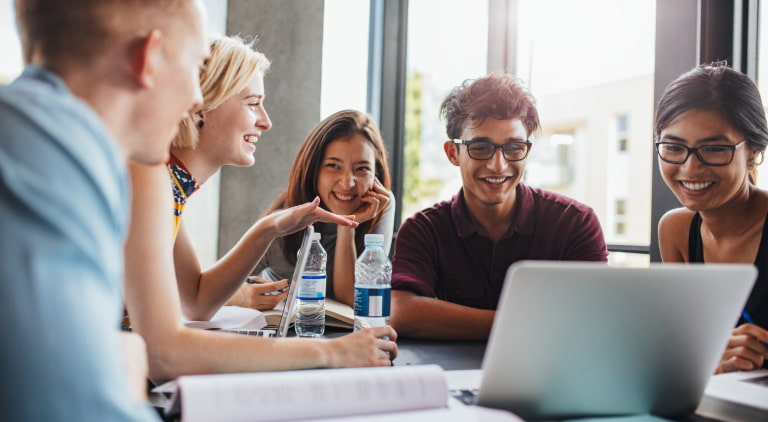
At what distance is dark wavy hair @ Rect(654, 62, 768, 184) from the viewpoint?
4.50 feet

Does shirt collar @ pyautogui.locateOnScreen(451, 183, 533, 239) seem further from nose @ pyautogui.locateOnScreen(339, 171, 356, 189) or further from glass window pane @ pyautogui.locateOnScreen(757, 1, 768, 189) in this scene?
glass window pane @ pyautogui.locateOnScreen(757, 1, 768, 189)

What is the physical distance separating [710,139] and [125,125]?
1342 millimetres

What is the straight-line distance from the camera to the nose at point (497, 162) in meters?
1.70

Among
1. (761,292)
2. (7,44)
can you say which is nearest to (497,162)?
(761,292)

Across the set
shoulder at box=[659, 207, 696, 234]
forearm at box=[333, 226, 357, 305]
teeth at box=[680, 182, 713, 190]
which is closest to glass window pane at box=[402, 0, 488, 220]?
forearm at box=[333, 226, 357, 305]

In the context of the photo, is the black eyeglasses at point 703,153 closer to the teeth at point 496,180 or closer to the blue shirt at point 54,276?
the teeth at point 496,180

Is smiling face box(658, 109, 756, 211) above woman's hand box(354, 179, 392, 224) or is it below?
above

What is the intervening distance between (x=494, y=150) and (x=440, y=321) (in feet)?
1.93

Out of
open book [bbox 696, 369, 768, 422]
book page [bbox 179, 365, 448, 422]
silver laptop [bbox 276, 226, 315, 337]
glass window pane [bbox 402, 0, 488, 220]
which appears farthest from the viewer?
glass window pane [bbox 402, 0, 488, 220]

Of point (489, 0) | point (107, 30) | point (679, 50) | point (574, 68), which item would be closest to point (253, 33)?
point (489, 0)

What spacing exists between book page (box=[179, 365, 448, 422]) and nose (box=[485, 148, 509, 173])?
109cm

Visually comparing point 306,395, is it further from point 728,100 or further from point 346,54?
point 346,54

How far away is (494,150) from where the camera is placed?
171 cm

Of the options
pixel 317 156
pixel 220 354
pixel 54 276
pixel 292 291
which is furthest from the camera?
pixel 317 156
